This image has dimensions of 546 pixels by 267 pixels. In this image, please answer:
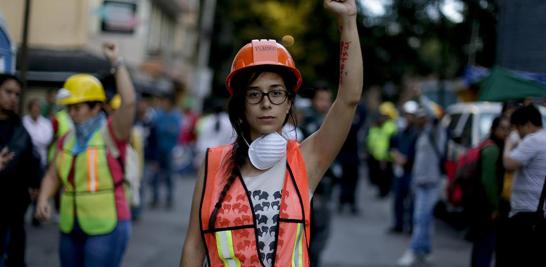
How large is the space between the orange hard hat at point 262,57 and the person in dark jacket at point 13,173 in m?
2.59

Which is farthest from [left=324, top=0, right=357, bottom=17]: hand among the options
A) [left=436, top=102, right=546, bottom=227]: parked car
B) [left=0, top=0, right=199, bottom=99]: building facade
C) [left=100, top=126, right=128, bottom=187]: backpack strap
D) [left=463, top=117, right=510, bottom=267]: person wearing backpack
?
[left=436, top=102, right=546, bottom=227]: parked car

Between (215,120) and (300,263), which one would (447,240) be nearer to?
(215,120)

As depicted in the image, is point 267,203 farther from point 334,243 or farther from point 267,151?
point 334,243

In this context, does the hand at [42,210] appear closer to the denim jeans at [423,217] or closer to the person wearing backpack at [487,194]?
the person wearing backpack at [487,194]

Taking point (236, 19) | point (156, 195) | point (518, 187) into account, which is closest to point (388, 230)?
point (156, 195)

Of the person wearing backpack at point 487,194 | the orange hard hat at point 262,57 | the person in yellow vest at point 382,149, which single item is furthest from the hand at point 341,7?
the person in yellow vest at point 382,149

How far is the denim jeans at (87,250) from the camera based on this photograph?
5.07 m

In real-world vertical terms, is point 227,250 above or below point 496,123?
below

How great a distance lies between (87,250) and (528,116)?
320cm

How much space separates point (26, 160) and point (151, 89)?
2207 centimetres

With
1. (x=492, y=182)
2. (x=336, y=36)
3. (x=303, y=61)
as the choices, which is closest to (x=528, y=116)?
(x=492, y=182)

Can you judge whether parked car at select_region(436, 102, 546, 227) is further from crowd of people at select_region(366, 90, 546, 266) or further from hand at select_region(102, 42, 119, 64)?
hand at select_region(102, 42, 119, 64)

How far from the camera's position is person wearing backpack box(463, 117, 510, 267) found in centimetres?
679

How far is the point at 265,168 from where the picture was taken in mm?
3096
